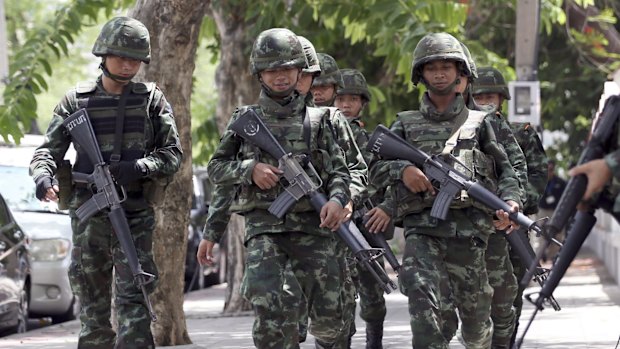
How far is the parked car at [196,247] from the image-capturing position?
23.6 meters

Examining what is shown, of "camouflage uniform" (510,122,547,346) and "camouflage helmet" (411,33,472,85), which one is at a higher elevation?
"camouflage helmet" (411,33,472,85)

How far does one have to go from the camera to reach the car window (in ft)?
57.7

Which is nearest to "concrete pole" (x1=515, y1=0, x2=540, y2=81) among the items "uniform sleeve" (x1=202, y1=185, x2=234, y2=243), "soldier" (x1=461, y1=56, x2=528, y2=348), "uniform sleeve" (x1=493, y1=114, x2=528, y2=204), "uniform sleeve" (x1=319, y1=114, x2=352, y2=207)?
"soldier" (x1=461, y1=56, x2=528, y2=348)

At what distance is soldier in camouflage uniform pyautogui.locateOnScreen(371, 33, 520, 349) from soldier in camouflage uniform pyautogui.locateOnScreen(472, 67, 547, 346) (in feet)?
5.77

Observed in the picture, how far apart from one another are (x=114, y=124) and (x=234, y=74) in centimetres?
739

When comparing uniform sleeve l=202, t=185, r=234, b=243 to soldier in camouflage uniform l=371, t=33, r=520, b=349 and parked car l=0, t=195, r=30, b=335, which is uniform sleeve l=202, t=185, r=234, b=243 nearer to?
soldier in camouflage uniform l=371, t=33, r=520, b=349

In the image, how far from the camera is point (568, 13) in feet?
77.5

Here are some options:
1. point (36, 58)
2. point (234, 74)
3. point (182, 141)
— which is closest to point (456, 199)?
point (182, 141)

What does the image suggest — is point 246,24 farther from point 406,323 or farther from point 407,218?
point 407,218

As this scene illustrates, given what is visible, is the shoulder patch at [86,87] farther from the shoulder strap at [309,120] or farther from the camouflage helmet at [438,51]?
the camouflage helmet at [438,51]

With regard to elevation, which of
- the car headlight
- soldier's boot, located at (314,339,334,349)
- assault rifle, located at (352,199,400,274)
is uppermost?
assault rifle, located at (352,199,400,274)

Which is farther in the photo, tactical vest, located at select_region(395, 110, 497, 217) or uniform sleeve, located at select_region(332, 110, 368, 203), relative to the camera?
tactical vest, located at select_region(395, 110, 497, 217)

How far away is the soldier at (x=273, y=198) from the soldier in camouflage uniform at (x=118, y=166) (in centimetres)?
66

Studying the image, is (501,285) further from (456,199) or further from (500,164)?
(456,199)
